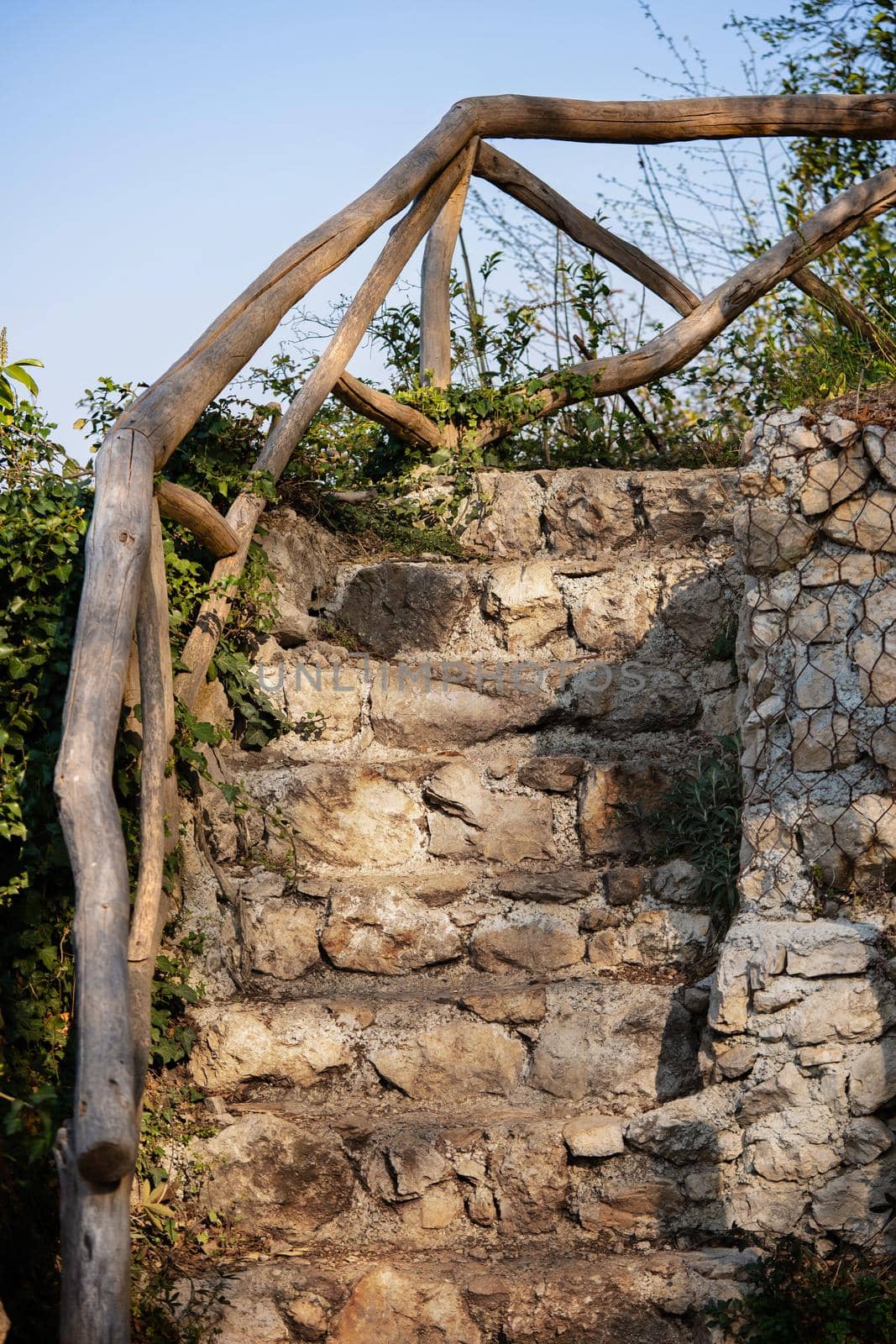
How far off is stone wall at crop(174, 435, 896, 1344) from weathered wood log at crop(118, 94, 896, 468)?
706mm

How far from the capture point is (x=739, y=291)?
5.17 m

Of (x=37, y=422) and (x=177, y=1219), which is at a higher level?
(x=37, y=422)

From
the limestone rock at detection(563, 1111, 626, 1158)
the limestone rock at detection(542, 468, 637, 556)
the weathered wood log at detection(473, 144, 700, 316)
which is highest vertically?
the weathered wood log at detection(473, 144, 700, 316)

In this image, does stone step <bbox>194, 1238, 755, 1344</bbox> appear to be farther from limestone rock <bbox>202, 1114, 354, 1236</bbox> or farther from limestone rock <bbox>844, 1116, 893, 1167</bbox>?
limestone rock <bbox>844, 1116, 893, 1167</bbox>

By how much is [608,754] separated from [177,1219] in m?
1.77

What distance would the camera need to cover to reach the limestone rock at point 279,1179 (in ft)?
10.2

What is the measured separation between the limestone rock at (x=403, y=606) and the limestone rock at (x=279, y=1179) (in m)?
1.68

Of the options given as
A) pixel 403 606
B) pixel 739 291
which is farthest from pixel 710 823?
pixel 739 291

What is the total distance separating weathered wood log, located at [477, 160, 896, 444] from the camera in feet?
16.6

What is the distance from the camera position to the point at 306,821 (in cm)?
376

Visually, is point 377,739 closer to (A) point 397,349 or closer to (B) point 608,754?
(B) point 608,754

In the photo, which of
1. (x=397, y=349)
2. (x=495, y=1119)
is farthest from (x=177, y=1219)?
(x=397, y=349)

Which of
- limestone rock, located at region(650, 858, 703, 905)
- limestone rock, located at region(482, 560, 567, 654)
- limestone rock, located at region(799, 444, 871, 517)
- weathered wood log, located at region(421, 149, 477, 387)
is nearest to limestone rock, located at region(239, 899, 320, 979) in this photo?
limestone rock, located at region(650, 858, 703, 905)

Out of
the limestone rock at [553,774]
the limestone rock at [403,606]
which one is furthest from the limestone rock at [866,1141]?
the limestone rock at [403,606]
